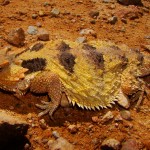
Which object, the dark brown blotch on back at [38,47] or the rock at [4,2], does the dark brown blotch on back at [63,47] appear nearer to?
the dark brown blotch on back at [38,47]

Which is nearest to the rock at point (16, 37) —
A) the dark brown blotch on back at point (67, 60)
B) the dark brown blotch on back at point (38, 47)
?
the dark brown blotch on back at point (38, 47)

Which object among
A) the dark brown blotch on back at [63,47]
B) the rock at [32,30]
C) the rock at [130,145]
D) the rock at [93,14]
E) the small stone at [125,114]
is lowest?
the small stone at [125,114]

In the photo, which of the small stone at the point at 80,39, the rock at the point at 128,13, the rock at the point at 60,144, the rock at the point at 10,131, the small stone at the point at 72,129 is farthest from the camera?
the rock at the point at 128,13

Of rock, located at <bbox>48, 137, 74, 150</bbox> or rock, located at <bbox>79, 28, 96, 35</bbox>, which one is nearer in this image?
rock, located at <bbox>48, 137, 74, 150</bbox>

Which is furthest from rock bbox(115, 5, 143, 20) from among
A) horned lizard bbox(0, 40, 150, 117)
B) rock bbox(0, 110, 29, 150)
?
rock bbox(0, 110, 29, 150)

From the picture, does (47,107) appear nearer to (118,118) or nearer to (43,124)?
(43,124)

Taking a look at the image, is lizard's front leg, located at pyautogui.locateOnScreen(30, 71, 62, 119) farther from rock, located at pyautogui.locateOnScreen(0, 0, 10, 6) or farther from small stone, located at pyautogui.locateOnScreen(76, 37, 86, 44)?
rock, located at pyautogui.locateOnScreen(0, 0, 10, 6)
